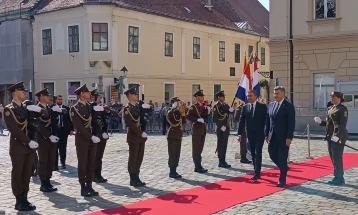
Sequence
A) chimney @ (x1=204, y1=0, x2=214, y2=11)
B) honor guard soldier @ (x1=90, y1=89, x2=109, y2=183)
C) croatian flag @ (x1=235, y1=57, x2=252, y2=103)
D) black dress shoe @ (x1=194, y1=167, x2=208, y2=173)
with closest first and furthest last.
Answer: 1. honor guard soldier @ (x1=90, y1=89, x2=109, y2=183)
2. black dress shoe @ (x1=194, y1=167, x2=208, y2=173)
3. croatian flag @ (x1=235, y1=57, x2=252, y2=103)
4. chimney @ (x1=204, y1=0, x2=214, y2=11)

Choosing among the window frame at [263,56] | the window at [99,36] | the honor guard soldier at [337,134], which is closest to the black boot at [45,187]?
the honor guard soldier at [337,134]

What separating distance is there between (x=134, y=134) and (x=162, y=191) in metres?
1.29

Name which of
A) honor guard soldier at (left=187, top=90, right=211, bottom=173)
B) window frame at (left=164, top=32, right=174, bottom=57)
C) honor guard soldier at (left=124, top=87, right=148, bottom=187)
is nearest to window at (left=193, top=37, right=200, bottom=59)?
window frame at (left=164, top=32, right=174, bottom=57)

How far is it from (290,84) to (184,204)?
50.8 feet

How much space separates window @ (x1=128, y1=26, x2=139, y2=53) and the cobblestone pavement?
633 inches

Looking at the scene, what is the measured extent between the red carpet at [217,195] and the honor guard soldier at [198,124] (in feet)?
4.21

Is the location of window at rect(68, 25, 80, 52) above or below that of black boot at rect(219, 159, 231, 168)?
above

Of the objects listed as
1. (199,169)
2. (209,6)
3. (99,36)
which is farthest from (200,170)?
(209,6)

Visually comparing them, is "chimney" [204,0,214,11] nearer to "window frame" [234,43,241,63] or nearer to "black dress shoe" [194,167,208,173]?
"window frame" [234,43,241,63]

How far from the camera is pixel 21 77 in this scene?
30250 millimetres

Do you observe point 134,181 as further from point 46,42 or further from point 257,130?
point 46,42

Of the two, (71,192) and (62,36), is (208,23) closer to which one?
(62,36)

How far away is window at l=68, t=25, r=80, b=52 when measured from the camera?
27.9 m

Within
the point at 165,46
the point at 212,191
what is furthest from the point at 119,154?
the point at 165,46
